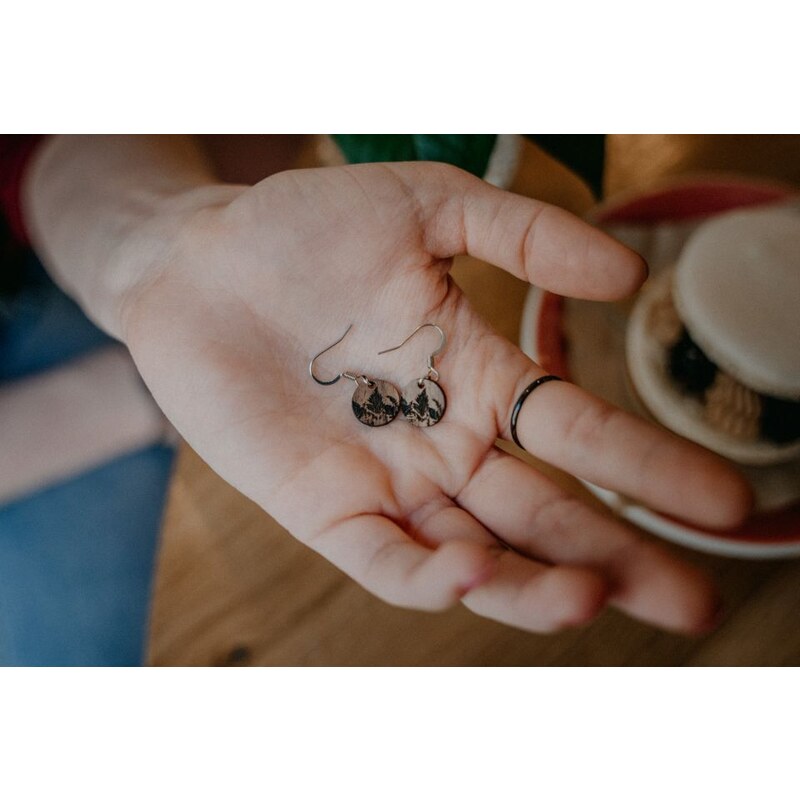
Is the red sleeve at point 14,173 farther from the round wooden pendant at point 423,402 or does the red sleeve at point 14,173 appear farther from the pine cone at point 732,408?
the pine cone at point 732,408

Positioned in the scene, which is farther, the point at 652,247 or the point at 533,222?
the point at 652,247

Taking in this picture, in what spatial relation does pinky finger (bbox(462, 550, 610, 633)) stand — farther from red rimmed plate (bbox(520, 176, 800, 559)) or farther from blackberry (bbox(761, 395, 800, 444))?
blackberry (bbox(761, 395, 800, 444))

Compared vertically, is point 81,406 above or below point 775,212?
below

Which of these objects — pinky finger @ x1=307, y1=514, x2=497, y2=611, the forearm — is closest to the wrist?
the forearm

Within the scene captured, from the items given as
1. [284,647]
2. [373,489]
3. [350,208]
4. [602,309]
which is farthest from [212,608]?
[602,309]

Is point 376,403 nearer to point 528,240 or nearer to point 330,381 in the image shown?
point 330,381

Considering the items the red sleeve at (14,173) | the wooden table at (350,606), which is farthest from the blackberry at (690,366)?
the red sleeve at (14,173)

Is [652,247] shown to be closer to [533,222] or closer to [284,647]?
[533,222]
